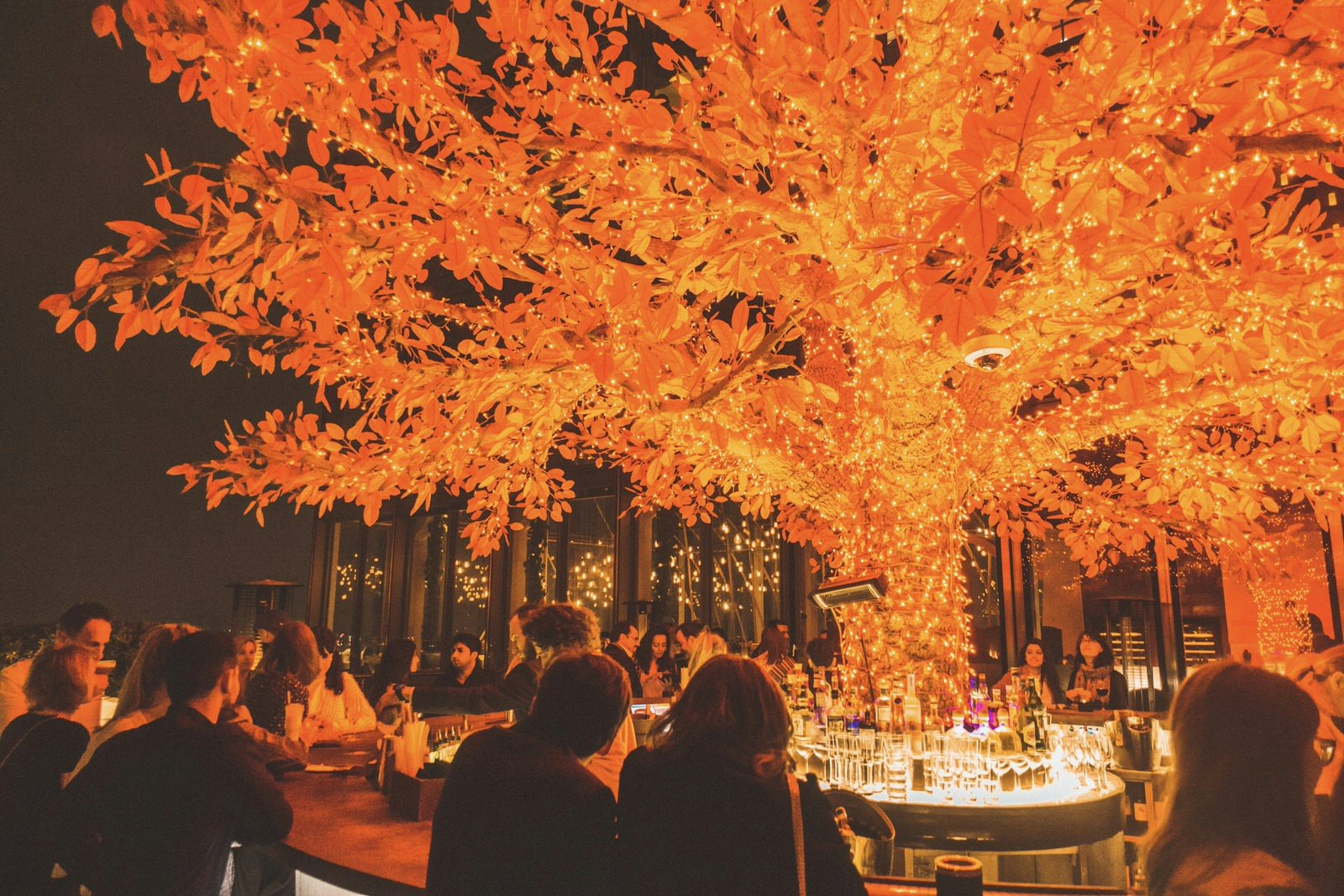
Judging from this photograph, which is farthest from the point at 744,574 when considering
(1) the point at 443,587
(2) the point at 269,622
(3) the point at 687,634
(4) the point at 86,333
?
(4) the point at 86,333

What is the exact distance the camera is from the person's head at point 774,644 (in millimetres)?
8688

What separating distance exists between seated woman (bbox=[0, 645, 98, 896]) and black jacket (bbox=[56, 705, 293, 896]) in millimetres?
187

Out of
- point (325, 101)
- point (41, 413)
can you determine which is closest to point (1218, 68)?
point (325, 101)

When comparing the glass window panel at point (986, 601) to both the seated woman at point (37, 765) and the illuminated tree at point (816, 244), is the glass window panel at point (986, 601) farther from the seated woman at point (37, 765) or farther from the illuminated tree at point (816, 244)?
the seated woman at point (37, 765)

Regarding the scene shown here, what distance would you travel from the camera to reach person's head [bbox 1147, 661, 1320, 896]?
4.95 ft

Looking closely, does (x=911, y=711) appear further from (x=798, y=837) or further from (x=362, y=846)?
(x=362, y=846)

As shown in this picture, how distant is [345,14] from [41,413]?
20.2 m

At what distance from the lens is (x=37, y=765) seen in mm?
2613

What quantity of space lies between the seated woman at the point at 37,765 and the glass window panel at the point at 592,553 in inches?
417

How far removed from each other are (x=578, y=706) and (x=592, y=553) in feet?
38.9

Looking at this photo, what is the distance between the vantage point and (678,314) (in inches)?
129

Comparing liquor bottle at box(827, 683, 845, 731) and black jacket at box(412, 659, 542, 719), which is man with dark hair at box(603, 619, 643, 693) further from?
liquor bottle at box(827, 683, 845, 731)

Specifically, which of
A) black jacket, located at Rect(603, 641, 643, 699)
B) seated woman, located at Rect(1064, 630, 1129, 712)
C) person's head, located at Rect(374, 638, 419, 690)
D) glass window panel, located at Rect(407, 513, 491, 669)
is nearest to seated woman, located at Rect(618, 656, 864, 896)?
black jacket, located at Rect(603, 641, 643, 699)

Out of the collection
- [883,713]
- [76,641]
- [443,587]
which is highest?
[443,587]
